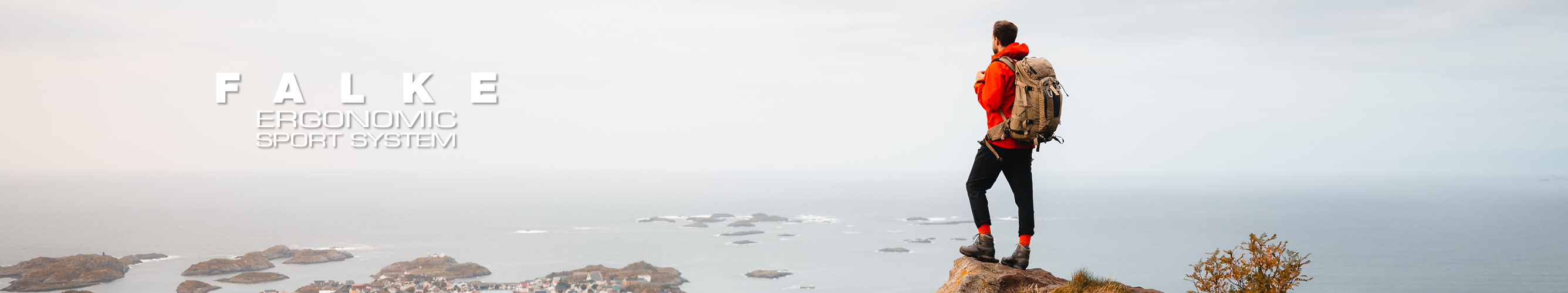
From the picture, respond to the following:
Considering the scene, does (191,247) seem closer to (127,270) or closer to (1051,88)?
(127,270)

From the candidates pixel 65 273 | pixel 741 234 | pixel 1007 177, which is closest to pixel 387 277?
pixel 65 273

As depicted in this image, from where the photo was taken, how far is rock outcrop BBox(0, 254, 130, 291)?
230 ft

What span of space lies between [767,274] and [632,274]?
60.3 ft

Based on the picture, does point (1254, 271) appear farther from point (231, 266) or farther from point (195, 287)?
point (231, 266)

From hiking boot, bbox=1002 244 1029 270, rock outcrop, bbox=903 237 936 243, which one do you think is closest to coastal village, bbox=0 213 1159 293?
rock outcrop, bbox=903 237 936 243

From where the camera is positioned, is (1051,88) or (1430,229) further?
(1430,229)

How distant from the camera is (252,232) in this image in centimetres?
14088

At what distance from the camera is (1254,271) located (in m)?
6.82

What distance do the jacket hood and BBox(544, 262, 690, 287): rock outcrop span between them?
63489mm

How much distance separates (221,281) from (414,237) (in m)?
60.6

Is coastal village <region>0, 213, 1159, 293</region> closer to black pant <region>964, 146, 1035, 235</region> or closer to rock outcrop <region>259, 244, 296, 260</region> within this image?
rock outcrop <region>259, 244, 296, 260</region>

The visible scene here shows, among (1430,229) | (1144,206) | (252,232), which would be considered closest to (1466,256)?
(1430,229)

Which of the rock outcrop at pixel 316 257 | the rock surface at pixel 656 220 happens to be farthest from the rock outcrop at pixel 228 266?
the rock surface at pixel 656 220

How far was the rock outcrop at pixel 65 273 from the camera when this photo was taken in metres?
70.2
